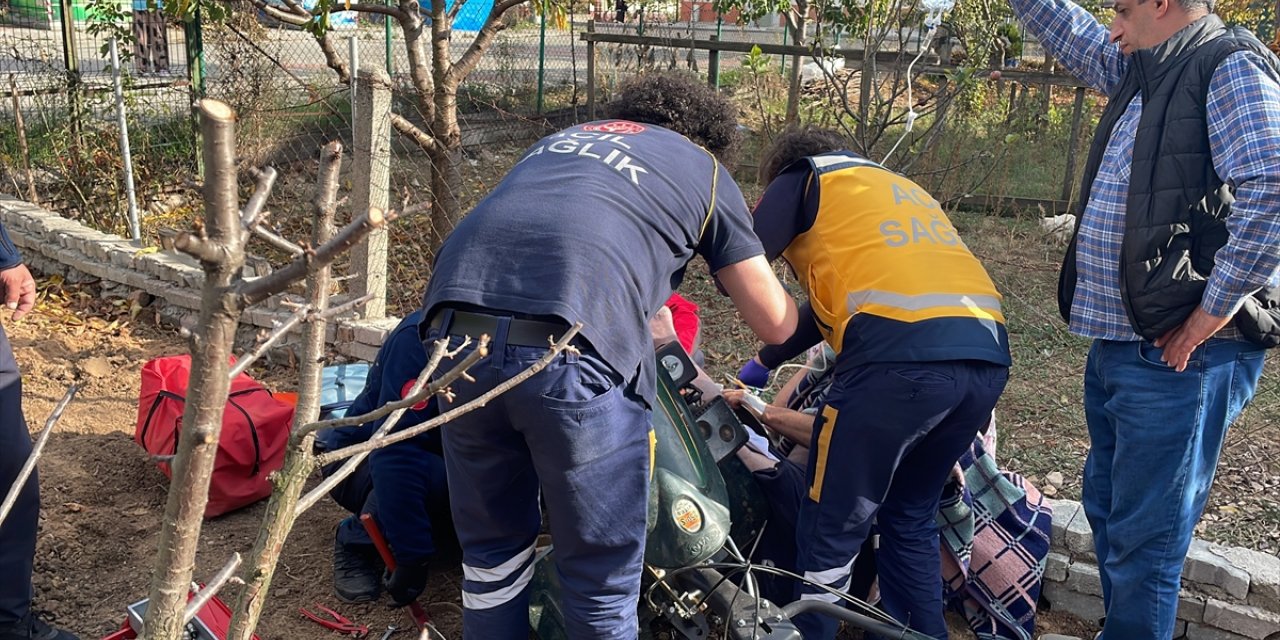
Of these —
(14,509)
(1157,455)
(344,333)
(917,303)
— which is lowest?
(344,333)

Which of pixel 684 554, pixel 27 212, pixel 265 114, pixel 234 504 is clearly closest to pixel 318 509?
pixel 234 504

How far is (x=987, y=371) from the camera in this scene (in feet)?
8.14

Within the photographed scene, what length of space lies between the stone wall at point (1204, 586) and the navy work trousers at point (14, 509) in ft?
9.47

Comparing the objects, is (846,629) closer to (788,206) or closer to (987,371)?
(987,371)

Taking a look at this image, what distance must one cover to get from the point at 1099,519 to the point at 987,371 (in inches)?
23.5

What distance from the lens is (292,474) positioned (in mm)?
1054

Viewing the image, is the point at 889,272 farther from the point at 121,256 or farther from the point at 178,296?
the point at 121,256

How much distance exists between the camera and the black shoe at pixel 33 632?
249 cm

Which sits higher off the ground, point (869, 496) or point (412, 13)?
point (412, 13)

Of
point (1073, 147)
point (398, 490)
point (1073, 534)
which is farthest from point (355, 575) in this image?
point (1073, 147)

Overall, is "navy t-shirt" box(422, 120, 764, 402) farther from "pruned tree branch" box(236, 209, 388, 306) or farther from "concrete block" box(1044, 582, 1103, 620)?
"concrete block" box(1044, 582, 1103, 620)

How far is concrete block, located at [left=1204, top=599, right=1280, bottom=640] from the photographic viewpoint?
2.82 m

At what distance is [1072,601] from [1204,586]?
369 millimetres

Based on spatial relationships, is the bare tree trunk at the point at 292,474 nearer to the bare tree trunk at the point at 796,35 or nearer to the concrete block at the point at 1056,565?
the concrete block at the point at 1056,565
